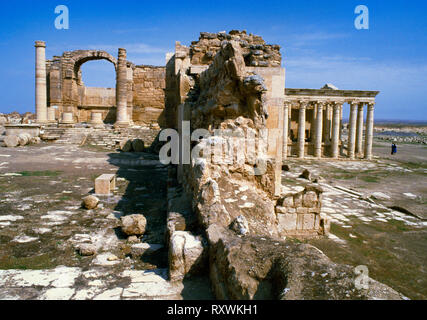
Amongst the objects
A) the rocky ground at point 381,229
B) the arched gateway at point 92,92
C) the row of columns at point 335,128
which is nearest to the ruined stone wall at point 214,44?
the rocky ground at point 381,229

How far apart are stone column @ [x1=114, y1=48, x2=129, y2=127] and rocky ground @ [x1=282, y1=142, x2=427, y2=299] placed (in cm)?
1232

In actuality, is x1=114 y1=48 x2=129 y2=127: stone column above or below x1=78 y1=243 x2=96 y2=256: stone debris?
above

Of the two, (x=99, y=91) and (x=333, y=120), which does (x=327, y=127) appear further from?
(x=99, y=91)

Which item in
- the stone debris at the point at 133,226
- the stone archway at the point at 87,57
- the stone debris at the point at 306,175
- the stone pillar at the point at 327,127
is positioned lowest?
the stone debris at the point at 306,175

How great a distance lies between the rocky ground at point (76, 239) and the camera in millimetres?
3152

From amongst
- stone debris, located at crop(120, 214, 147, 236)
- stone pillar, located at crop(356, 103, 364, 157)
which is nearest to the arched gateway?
stone pillar, located at crop(356, 103, 364, 157)

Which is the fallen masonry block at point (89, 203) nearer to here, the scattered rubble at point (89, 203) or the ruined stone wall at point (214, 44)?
the scattered rubble at point (89, 203)

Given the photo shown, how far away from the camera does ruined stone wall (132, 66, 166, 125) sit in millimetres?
23172

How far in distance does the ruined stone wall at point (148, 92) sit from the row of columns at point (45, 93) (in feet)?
5.77

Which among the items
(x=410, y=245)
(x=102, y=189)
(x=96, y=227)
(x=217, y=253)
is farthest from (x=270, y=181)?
(x=102, y=189)

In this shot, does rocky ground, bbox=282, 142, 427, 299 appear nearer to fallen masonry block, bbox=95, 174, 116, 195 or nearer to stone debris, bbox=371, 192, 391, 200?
stone debris, bbox=371, 192, 391, 200

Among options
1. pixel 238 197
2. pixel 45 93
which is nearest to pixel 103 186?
pixel 238 197

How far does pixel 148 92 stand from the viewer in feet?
76.4

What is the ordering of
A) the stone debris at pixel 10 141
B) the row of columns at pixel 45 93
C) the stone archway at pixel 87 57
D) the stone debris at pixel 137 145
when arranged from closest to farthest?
the stone debris at pixel 10 141, the stone debris at pixel 137 145, the row of columns at pixel 45 93, the stone archway at pixel 87 57
